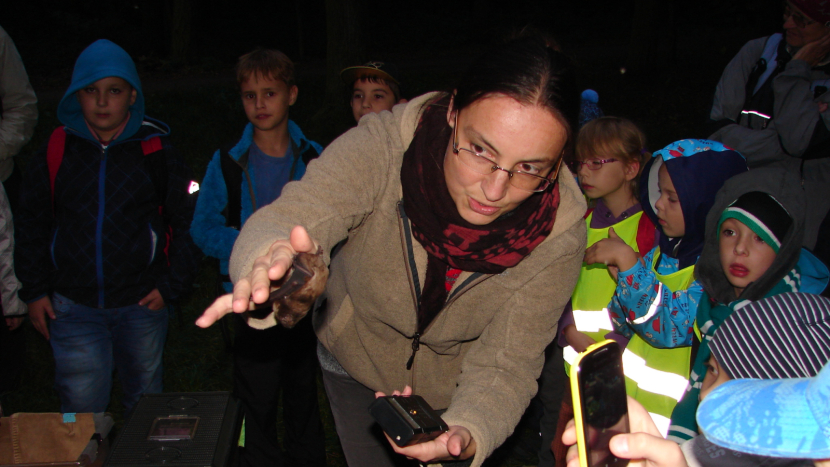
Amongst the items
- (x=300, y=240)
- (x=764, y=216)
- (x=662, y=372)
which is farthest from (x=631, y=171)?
(x=300, y=240)

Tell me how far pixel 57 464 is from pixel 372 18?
2435 cm

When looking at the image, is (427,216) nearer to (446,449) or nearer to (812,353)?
(446,449)

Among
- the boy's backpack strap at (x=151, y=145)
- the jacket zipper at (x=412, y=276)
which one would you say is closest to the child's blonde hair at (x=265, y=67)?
the boy's backpack strap at (x=151, y=145)

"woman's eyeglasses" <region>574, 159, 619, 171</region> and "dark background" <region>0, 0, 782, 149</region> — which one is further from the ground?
"dark background" <region>0, 0, 782, 149</region>

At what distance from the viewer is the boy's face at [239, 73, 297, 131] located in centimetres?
327

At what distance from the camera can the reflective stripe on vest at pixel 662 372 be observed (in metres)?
2.60

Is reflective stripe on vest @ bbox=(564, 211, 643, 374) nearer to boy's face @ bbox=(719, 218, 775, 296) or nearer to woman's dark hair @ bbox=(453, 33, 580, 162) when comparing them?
boy's face @ bbox=(719, 218, 775, 296)

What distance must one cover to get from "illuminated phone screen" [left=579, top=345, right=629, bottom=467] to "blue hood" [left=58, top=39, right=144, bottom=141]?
103 inches

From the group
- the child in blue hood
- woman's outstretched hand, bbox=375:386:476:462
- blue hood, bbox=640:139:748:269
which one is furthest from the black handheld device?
blue hood, bbox=640:139:748:269

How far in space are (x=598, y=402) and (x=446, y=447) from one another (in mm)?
518

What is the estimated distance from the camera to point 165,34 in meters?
18.4

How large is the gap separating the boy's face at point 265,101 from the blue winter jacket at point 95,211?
50 centimetres

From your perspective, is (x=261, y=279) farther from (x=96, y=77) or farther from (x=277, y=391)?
(x=96, y=77)

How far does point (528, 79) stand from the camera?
1.56 meters
